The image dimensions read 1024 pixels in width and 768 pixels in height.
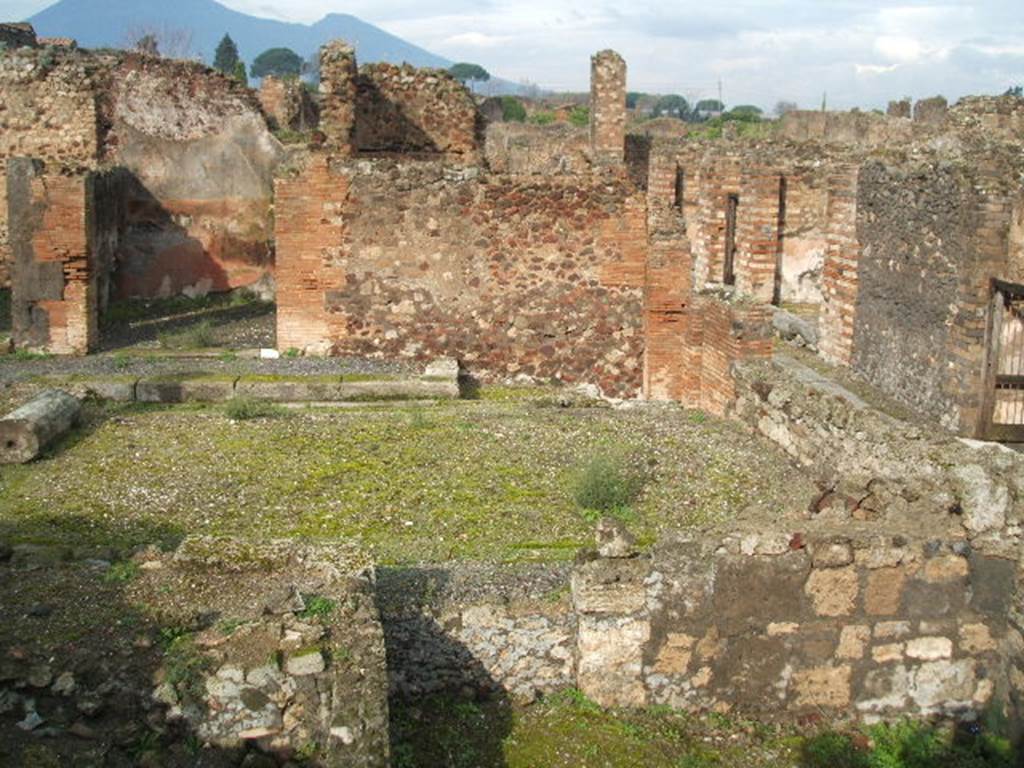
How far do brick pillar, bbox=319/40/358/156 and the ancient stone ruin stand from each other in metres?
0.04

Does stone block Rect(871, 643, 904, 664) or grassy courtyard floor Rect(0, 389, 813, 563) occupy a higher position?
grassy courtyard floor Rect(0, 389, 813, 563)

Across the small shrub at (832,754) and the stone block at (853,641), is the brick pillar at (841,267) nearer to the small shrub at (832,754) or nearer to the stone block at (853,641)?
the stone block at (853,641)

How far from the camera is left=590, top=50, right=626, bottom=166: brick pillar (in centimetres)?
2581

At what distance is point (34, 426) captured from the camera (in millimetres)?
9086

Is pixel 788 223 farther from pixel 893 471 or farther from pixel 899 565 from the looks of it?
pixel 899 565

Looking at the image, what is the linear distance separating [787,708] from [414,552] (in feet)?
7.76

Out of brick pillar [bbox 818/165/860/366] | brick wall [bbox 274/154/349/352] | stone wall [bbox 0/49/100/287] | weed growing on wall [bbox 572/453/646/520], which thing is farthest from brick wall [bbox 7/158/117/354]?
brick pillar [bbox 818/165/860/366]

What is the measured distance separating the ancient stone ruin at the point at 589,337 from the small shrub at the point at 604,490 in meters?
1.28

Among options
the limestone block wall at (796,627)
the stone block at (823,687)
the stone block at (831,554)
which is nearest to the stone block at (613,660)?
the limestone block wall at (796,627)

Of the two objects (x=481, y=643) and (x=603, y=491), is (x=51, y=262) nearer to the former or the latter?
(x=603, y=491)

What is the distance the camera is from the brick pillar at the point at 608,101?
25.8 metres

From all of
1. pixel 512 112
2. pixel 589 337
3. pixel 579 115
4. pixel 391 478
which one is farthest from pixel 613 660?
pixel 512 112

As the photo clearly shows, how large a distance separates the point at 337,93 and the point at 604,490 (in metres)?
8.64

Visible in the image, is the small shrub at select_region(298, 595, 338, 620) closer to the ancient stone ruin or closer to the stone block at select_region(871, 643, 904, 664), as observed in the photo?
the ancient stone ruin
